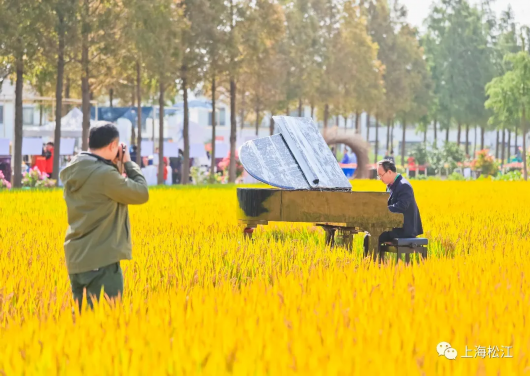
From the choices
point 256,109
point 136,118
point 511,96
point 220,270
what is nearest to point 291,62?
point 256,109

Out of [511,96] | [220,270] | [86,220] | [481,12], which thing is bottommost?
[220,270]

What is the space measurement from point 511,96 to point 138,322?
49260 millimetres

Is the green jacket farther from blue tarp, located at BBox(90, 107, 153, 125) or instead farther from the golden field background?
blue tarp, located at BBox(90, 107, 153, 125)

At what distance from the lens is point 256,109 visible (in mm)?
46969

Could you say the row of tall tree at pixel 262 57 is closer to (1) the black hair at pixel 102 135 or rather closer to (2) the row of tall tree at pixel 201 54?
(2) the row of tall tree at pixel 201 54

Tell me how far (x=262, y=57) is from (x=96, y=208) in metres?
34.4

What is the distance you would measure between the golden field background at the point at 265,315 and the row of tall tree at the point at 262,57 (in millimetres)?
18567

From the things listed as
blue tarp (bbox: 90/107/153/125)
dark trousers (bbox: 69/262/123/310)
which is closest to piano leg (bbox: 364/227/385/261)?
dark trousers (bbox: 69/262/123/310)

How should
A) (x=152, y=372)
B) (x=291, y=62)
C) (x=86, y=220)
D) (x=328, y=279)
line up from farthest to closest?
(x=291, y=62) < (x=328, y=279) < (x=86, y=220) < (x=152, y=372)

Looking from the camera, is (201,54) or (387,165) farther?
(201,54)

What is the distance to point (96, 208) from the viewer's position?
6.35 meters

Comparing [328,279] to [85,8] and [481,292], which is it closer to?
[481,292]

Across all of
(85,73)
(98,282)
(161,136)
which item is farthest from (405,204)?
(161,136)

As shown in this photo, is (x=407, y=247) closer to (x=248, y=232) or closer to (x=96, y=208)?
(x=248, y=232)
